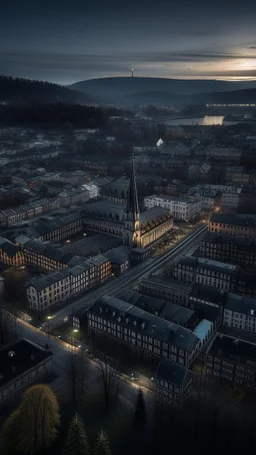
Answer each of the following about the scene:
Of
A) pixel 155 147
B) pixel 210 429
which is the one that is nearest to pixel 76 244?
pixel 210 429

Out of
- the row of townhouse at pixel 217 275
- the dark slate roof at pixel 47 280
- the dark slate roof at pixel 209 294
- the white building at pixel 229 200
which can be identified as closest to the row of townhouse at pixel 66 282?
the dark slate roof at pixel 47 280

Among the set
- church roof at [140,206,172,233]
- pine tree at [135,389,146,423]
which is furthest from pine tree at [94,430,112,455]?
church roof at [140,206,172,233]

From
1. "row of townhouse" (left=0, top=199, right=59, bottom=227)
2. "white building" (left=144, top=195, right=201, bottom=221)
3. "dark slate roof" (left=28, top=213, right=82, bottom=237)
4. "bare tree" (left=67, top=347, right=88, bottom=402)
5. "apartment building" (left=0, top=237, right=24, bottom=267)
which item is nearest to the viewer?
"bare tree" (left=67, top=347, right=88, bottom=402)

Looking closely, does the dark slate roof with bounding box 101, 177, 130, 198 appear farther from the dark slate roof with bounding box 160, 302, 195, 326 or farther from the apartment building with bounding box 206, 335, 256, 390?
the apartment building with bounding box 206, 335, 256, 390

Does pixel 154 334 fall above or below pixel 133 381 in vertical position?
above

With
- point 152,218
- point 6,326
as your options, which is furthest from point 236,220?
point 6,326

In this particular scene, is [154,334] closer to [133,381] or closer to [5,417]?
[133,381]
